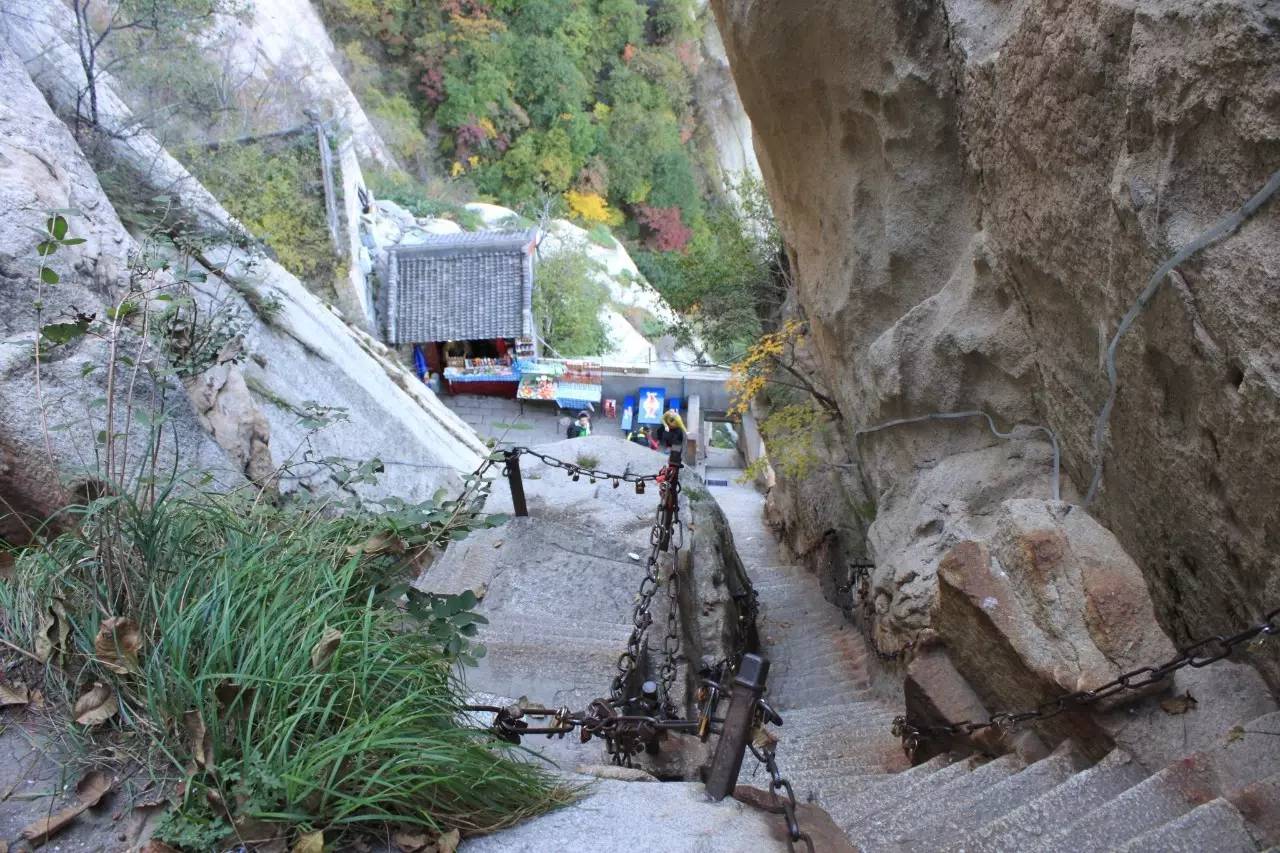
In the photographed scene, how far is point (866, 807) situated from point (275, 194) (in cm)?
1541

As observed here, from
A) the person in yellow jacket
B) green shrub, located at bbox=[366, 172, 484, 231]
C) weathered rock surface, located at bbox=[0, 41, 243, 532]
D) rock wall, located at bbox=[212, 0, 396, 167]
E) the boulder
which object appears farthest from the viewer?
green shrub, located at bbox=[366, 172, 484, 231]

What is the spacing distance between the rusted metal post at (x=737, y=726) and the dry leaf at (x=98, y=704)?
158 centimetres

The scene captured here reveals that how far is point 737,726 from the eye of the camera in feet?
7.47

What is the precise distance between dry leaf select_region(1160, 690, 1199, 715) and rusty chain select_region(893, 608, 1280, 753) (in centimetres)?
8

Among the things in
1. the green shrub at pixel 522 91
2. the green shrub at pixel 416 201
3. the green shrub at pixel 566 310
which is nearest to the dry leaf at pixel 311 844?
the green shrub at pixel 566 310

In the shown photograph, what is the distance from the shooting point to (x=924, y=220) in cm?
523

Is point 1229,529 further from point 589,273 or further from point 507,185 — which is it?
point 507,185

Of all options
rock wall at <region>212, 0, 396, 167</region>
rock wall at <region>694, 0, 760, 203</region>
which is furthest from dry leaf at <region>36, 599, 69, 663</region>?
rock wall at <region>694, 0, 760, 203</region>

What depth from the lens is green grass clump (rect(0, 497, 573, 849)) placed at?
1.95 m

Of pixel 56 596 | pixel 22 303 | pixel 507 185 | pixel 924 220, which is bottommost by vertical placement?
pixel 56 596

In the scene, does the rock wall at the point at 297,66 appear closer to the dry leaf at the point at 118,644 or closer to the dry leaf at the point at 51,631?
the dry leaf at the point at 51,631

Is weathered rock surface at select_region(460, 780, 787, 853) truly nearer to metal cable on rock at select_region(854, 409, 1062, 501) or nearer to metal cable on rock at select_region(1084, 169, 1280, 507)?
metal cable on rock at select_region(1084, 169, 1280, 507)

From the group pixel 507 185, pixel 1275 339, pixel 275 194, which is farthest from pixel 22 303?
pixel 507 185

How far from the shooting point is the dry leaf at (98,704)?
2.14m
